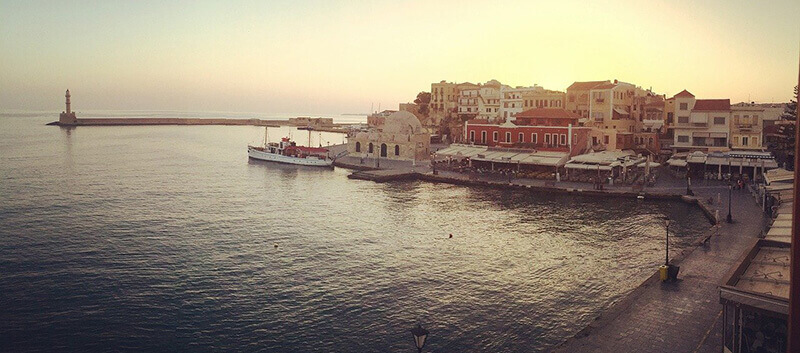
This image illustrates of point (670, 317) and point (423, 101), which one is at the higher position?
point (423, 101)

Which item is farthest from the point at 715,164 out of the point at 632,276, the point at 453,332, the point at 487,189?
the point at 453,332

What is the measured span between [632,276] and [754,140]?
39770 mm

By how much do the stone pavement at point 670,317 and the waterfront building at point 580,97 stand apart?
49703 millimetres

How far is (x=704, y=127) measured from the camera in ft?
177

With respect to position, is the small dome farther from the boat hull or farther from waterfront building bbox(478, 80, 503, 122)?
waterfront building bbox(478, 80, 503, 122)

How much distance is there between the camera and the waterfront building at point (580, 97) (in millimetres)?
69688

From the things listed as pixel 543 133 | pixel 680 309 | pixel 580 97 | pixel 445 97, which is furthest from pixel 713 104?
pixel 445 97

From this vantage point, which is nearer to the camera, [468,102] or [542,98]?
[542,98]

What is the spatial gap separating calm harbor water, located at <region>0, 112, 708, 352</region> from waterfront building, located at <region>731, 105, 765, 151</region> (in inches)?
868

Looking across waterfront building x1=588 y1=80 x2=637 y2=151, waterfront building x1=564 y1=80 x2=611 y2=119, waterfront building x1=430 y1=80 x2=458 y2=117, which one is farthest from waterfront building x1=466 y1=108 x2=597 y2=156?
waterfront building x1=430 y1=80 x2=458 y2=117

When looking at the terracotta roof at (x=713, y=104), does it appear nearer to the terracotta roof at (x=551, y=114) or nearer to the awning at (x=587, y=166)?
the terracotta roof at (x=551, y=114)

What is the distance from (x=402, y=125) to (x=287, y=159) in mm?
14784

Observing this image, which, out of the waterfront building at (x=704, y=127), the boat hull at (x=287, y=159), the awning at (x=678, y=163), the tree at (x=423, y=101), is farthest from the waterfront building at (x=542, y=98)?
the tree at (x=423, y=101)

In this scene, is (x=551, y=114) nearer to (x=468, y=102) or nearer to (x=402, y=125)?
(x=402, y=125)
